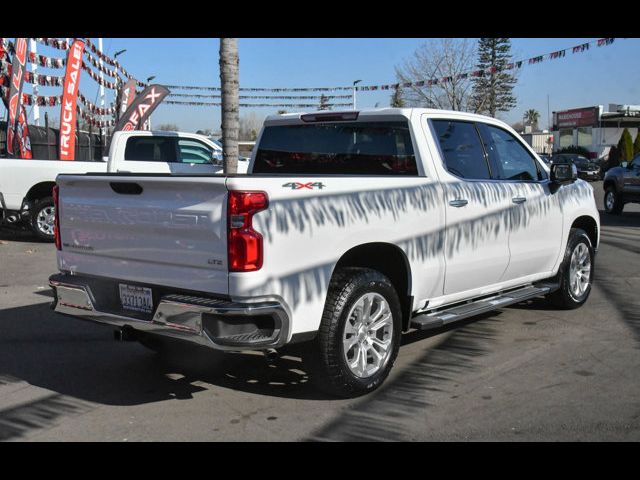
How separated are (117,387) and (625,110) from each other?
2022 inches

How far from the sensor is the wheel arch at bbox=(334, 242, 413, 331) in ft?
15.4

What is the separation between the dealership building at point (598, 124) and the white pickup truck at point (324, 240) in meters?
47.2

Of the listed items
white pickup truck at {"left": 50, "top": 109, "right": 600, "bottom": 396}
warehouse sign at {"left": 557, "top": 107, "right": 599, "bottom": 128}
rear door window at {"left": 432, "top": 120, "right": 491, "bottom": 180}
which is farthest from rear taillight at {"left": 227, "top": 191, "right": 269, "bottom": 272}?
warehouse sign at {"left": 557, "top": 107, "right": 599, "bottom": 128}

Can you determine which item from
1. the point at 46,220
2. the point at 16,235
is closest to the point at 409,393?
the point at 46,220

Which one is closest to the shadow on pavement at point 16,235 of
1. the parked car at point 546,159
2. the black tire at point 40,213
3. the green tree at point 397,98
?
the black tire at point 40,213

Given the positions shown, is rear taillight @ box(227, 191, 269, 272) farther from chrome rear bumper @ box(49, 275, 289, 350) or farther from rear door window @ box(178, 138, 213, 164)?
rear door window @ box(178, 138, 213, 164)

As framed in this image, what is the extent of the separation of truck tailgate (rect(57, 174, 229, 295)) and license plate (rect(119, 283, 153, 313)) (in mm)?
65

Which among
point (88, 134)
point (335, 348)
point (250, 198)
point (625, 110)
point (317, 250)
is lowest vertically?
point (335, 348)

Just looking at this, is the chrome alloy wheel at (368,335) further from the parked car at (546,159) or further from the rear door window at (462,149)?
the parked car at (546,159)

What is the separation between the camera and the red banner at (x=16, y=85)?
15812 millimetres

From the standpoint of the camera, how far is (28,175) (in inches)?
465
